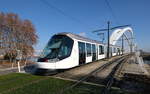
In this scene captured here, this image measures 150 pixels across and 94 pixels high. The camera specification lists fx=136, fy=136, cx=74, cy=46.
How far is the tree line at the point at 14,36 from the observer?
2478 cm

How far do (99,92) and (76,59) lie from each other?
5683 millimetres

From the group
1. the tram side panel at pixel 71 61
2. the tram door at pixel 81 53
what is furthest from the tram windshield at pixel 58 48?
the tram door at pixel 81 53

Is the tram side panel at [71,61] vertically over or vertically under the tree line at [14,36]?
under

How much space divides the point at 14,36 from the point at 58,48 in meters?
18.7

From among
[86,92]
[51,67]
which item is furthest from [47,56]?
[86,92]

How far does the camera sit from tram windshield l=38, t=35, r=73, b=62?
9.91m

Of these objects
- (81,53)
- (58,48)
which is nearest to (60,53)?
(58,48)

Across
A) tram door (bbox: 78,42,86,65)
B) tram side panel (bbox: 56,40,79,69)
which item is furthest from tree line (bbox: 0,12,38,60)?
tram side panel (bbox: 56,40,79,69)

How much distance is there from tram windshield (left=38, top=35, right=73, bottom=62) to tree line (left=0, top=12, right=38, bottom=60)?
16259 millimetres

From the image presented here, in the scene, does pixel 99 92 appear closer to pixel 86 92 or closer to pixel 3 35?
pixel 86 92

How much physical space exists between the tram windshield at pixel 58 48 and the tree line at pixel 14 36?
16259 millimetres

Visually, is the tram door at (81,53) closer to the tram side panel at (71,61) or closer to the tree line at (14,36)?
the tram side panel at (71,61)

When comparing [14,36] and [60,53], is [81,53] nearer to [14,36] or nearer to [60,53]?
[60,53]

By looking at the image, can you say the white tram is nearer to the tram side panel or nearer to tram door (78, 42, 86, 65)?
the tram side panel
